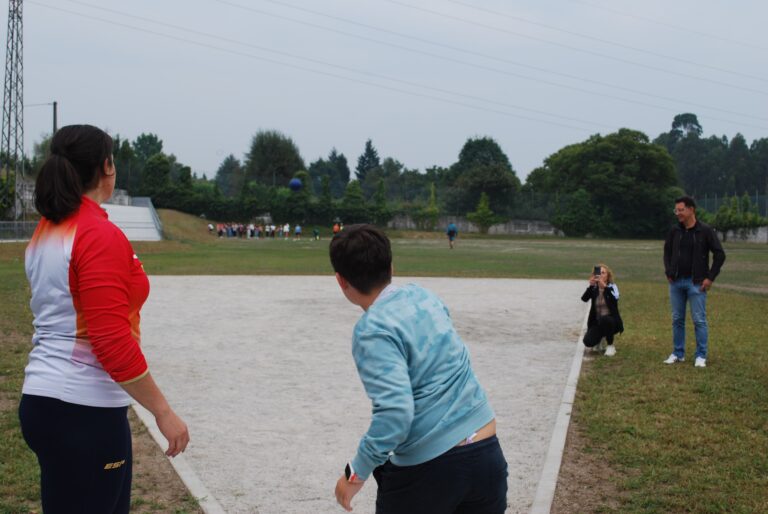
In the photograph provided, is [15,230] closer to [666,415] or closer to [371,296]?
[666,415]

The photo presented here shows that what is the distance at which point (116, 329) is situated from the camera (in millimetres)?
2666

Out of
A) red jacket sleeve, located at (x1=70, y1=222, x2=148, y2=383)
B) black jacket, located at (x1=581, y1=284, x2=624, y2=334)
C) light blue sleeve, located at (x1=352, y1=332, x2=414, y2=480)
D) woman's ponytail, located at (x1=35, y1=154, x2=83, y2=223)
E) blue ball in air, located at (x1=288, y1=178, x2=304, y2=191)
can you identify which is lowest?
black jacket, located at (x1=581, y1=284, x2=624, y2=334)

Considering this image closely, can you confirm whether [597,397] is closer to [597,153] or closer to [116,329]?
[116,329]

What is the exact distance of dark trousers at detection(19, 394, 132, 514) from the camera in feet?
8.91

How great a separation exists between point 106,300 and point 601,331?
904 cm

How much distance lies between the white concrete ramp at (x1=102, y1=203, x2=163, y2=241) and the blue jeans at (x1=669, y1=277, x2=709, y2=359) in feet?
138

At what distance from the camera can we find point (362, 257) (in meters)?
2.76

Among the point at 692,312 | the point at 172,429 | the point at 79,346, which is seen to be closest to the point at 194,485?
the point at 172,429

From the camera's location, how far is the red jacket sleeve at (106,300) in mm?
2646

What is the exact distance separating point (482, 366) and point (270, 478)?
481 cm

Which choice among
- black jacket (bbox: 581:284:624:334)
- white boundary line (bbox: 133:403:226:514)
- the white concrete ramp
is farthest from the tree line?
white boundary line (bbox: 133:403:226:514)

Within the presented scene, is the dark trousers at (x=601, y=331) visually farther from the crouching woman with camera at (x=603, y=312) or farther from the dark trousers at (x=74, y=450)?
the dark trousers at (x=74, y=450)

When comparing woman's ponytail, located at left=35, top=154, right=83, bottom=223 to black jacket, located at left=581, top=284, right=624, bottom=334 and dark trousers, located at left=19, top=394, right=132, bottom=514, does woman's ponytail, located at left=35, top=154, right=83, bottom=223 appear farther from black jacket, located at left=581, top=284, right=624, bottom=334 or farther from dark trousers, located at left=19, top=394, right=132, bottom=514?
black jacket, located at left=581, top=284, right=624, bottom=334

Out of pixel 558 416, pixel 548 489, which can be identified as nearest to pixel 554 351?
pixel 558 416
